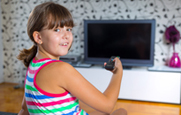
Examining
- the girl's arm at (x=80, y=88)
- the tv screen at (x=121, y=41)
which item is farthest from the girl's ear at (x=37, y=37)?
the tv screen at (x=121, y=41)

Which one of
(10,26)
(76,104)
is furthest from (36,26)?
(10,26)

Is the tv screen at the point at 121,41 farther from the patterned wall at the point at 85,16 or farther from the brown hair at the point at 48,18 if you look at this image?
the brown hair at the point at 48,18

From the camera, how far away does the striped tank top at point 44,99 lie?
792 mm

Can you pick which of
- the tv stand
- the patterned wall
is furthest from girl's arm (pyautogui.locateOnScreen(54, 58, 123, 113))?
the patterned wall

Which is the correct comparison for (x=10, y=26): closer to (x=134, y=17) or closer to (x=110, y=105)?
(x=134, y=17)

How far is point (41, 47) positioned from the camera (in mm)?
890

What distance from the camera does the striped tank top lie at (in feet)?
2.60

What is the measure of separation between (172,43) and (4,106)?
2592mm

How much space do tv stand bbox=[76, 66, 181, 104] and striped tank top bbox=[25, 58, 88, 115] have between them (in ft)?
6.95

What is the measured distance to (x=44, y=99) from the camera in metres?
0.79

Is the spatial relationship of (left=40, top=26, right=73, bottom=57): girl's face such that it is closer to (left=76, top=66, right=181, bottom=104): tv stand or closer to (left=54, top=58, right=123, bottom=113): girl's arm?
(left=54, top=58, right=123, bottom=113): girl's arm

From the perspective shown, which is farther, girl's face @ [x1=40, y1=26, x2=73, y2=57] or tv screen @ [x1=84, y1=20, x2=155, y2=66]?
tv screen @ [x1=84, y1=20, x2=155, y2=66]

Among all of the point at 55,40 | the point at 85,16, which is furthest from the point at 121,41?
the point at 55,40

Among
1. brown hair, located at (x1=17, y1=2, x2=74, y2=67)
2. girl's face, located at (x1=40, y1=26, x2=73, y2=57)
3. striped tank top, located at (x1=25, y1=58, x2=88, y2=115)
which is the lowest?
striped tank top, located at (x1=25, y1=58, x2=88, y2=115)
